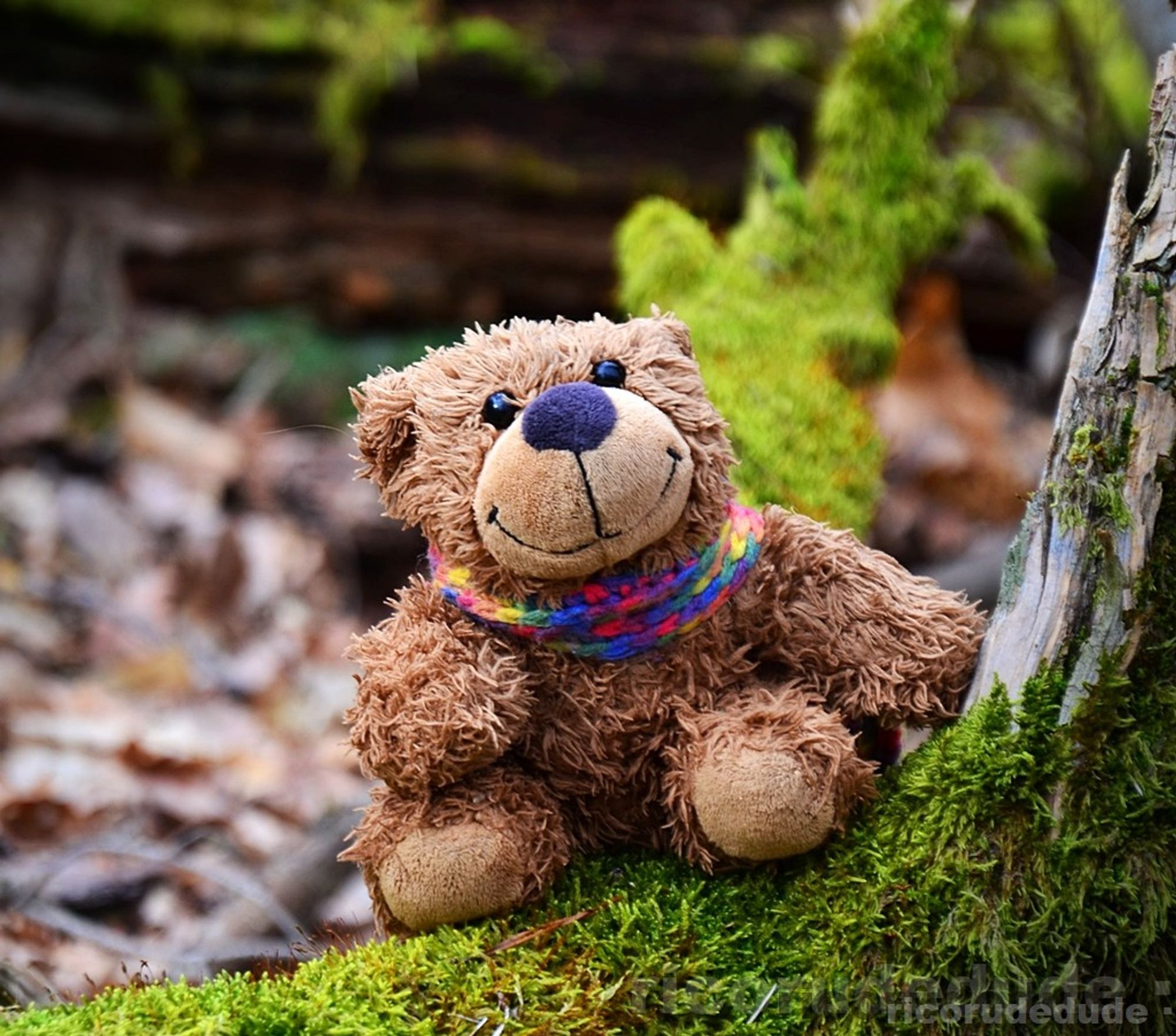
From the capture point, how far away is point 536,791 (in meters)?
1.35

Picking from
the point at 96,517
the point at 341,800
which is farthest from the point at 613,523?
the point at 96,517

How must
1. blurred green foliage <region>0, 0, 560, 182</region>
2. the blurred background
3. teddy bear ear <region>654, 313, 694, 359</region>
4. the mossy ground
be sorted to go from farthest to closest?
blurred green foliage <region>0, 0, 560, 182</region> < the blurred background < teddy bear ear <region>654, 313, 694, 359</region> < the mossy ground

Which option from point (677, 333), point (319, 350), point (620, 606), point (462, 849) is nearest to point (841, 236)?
point (677, 333)

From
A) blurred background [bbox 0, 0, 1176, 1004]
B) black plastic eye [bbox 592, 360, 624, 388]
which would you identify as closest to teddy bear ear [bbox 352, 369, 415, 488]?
black plastic eye [bbox 592, 360, 624, 388]

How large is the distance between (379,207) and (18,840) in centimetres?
287

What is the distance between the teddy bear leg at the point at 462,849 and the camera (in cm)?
126

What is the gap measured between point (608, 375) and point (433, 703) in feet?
1.36

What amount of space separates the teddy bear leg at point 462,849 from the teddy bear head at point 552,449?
24 cm

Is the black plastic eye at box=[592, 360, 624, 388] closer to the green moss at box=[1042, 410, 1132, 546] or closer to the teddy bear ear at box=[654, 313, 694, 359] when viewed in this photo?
the teddy bear ear at box=[654, 313, 694, 359]

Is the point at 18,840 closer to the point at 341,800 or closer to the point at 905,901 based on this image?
the point at 341,800

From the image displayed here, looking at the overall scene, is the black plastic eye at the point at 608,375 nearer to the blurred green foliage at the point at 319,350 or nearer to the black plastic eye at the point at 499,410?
the black plastic eye at the point at 499,410

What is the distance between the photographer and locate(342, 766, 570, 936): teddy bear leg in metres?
1.26

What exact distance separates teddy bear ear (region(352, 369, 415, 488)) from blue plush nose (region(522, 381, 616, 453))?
0.60 feet

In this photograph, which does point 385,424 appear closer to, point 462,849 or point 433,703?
point 433,703
